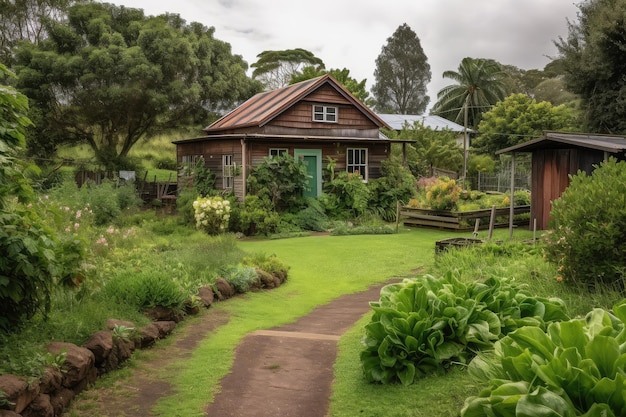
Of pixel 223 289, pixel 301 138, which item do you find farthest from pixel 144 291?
pixel 301 138

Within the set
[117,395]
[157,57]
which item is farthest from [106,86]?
[117,395]

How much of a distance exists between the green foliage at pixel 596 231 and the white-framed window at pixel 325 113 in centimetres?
1847

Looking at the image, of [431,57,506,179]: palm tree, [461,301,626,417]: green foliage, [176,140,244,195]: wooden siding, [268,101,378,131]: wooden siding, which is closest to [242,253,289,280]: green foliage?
[461,301,626,417]: green foliage

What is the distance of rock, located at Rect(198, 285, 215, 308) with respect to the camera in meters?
9.36

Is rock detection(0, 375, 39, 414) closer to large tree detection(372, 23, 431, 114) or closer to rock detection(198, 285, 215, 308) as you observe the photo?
rock detection(198, 285, 215, 308)

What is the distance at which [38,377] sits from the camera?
4816 millimetres

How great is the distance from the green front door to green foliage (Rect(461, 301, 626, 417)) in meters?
20.0

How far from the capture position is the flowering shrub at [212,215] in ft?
62.7

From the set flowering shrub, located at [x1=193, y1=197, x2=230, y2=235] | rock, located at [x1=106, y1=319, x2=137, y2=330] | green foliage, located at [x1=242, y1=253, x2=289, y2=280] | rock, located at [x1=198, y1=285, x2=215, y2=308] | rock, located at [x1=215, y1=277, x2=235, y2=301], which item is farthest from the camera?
flowering shrub, located at [x1=193, y1=197, x2=230, y2=235]

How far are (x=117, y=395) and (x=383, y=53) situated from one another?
72460 millimetres

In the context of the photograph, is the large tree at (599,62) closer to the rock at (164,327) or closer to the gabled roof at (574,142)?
the gabled roof at (574,142)

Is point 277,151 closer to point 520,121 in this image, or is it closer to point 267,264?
point 267,264

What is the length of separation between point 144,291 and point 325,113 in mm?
18752

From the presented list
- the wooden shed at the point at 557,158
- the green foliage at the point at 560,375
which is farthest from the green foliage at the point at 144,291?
the wooden shed at the point at 557,158
